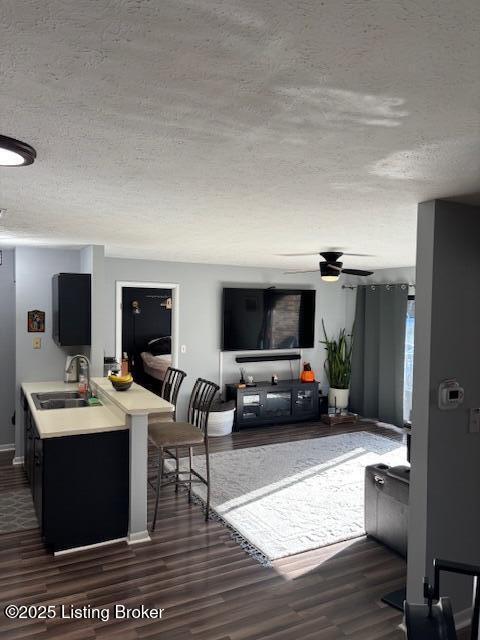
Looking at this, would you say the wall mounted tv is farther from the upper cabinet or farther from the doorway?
the upper cabinet

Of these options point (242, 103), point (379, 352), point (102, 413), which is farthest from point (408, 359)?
point (242, 103)

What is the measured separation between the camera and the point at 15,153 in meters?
→ 1.71

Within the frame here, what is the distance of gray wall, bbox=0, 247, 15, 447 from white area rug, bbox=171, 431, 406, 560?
226 centimetres

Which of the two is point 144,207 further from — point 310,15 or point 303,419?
point 303,419

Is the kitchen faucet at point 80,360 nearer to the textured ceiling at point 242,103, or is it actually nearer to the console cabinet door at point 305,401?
the textured ceiling at point 242,103

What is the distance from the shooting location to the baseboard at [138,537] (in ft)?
11.6

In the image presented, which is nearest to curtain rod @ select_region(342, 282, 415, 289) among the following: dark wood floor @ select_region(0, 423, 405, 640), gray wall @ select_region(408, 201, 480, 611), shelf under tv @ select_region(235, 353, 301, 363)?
shelf under tv @ select_region(235, 353, 301, 363)

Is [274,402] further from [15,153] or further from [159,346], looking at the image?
[15,153]

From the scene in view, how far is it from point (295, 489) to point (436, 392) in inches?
95.9

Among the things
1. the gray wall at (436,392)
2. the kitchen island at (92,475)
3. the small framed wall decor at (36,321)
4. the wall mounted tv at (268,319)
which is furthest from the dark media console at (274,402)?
the gray wall at (436,392)

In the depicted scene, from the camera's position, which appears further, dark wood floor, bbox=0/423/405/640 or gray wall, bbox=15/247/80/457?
gray wall, bbox=15/247/80/457

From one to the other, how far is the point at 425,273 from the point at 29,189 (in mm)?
2086

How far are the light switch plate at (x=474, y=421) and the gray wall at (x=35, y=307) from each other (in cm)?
419

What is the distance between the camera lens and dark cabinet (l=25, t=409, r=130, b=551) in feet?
10.9
